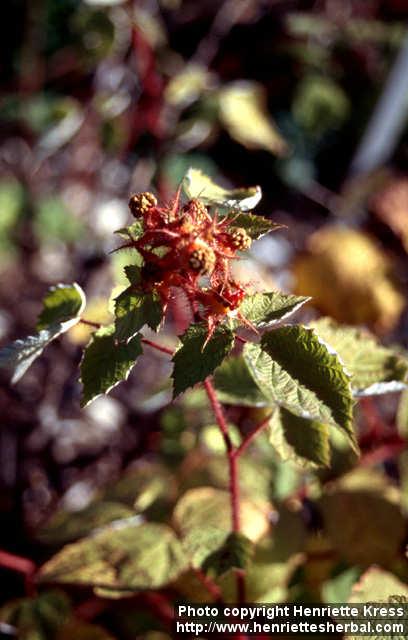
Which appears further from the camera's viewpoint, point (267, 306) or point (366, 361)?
point (366, 361)

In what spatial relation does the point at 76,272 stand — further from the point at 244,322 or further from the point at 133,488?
the point at 244,322

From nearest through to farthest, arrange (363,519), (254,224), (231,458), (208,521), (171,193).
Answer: (254,224), (231,458), (208,521), (363,519), (171,193)

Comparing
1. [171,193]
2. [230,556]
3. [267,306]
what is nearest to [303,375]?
[267,306]

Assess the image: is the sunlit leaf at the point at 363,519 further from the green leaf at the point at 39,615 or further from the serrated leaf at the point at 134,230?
the serrated leaf at the point at 134,230

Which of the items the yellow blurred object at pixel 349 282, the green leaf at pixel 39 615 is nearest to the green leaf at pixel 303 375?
the green leaf at pixel 39 615

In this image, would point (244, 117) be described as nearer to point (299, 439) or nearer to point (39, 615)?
point (299, 439)
